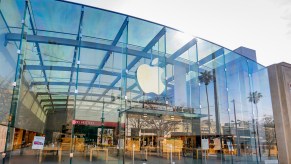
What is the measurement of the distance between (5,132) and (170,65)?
7.60m

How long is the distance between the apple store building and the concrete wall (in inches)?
53.3

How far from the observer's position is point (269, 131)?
45.4 ft

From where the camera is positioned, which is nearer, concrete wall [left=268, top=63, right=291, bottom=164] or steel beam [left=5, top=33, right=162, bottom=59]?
steel beam [left=5, top=33, right=162, bottom=59]

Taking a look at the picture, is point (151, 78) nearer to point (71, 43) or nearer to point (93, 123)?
point (93, 123)

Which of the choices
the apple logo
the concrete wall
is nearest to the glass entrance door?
the apple logo

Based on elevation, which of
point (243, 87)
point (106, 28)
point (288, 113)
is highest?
point (106, 28)

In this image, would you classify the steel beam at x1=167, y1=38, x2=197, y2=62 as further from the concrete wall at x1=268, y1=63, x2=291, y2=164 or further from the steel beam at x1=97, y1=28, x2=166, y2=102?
the concrete wall at x1=268, y1=63, x2=291, y2=164

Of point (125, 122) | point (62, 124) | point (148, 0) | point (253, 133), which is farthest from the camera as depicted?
point (253, 133)

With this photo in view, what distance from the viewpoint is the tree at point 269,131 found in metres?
13.6

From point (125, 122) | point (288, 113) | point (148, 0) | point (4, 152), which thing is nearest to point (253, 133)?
point (288, 113)

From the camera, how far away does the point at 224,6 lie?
31.7 feet

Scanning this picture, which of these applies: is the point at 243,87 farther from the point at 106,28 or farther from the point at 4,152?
the point at 4,152

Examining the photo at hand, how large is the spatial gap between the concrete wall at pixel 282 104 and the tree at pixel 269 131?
25 centimetres

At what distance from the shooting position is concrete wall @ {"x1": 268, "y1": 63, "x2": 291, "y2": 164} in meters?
13.3
